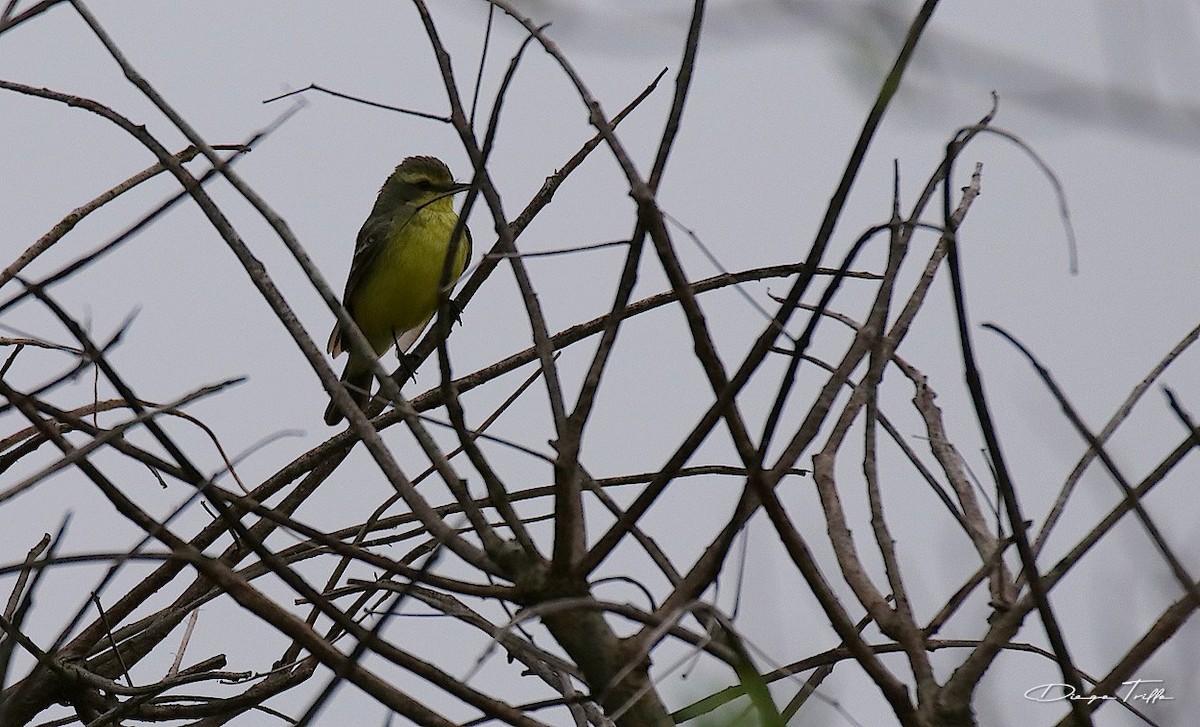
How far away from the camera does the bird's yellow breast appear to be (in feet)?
22.7

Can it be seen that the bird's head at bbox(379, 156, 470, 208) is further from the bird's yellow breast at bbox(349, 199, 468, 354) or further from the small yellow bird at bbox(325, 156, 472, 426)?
the bird's yellow breast at bbox(349, 199, 468, 354)

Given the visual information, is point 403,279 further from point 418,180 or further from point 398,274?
point 418,180

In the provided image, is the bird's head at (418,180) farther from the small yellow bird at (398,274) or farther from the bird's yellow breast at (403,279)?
the bird's yellow breast at (403,279)

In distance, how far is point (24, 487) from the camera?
1.78m

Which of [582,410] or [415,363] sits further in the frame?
[415,363]

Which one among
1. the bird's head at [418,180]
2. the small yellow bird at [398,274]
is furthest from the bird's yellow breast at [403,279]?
the bird's head at [418,180]

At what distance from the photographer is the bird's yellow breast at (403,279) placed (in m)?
6.93

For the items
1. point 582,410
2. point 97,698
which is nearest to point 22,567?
point 582,410

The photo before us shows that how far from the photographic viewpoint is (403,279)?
274 inches

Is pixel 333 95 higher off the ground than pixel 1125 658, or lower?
higher

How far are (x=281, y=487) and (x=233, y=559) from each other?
0.19 metres

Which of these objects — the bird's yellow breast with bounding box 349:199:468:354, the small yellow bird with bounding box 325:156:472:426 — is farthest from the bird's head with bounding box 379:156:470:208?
the bird's yellow breast with bounding box 349:199:468:354

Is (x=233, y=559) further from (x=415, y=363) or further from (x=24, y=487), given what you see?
(x=415, y=363)

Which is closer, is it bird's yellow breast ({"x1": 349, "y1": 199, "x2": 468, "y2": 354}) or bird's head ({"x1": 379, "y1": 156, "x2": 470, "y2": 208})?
bird's yellow breast ({"x1": 349, "y1": 199, "x2": 468, "y2": 354})
